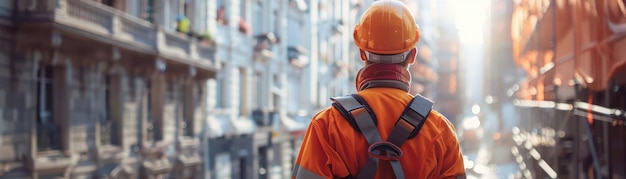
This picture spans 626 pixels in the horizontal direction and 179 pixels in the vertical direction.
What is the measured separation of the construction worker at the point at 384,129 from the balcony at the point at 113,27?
929 centimetres

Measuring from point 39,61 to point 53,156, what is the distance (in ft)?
5.64

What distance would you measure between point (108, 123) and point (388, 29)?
489 inches

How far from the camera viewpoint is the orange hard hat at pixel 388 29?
3.12 m

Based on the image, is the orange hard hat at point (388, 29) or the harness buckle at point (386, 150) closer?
the harness buckle at point (386, 150)

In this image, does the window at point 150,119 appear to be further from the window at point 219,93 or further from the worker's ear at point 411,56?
the worker's ear at point 411,56

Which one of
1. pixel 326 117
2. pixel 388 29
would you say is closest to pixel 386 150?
pixel 326 117

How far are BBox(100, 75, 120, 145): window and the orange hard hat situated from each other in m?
12.1

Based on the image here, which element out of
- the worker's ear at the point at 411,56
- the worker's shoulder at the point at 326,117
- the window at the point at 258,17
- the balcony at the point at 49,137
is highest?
the window at the point at 258,17

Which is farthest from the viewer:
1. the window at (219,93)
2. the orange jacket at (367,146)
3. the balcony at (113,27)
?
the window at (219,93)

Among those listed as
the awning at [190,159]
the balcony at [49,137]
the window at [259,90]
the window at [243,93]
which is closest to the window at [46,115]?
the balcony at [49,137]

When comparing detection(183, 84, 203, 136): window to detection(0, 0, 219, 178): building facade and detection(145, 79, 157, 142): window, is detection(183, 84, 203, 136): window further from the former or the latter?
detection(145, 79, 157, 142): window

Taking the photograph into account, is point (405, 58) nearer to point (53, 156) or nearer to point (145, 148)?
point (53, 156)

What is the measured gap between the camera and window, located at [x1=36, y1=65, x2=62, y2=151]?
1237cm

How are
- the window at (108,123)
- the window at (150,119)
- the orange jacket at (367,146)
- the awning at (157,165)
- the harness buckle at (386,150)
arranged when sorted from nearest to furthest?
the harness buckle at (386,150), the orange jacket at (367,146), the window at (108,123), the awning at (157,165), the window at (150,119)
